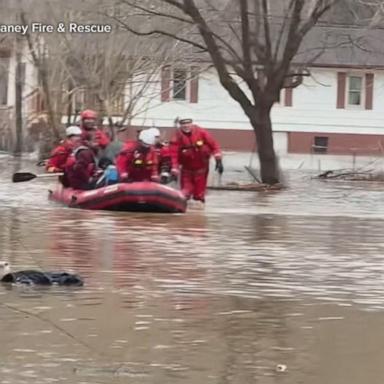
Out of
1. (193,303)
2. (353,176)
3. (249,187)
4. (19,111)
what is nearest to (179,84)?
(19,111)

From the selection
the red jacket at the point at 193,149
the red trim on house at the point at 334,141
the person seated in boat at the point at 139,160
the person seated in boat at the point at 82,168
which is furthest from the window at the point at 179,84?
the person seated in boat at the point at 139,160

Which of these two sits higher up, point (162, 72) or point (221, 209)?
point (162, 72)

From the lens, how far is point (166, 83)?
→ 48.8 m

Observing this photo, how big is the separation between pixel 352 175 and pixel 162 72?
10967mm

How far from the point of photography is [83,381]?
271 inches

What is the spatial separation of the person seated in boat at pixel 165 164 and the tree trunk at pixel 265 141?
9.57 metres

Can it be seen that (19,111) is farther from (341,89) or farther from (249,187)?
(249,187)

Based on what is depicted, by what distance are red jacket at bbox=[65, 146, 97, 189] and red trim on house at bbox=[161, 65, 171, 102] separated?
21252 mm

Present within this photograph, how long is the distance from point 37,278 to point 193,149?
1103cm

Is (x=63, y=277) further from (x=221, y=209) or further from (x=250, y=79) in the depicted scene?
(x=250, y=79)

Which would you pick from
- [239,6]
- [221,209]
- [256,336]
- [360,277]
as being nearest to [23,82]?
[239,6]

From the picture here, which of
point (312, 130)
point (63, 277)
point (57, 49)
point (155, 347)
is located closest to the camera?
point (155, 347)

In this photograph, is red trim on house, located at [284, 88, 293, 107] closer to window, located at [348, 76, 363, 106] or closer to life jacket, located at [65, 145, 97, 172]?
window, located at [348, 76, 363, 106]

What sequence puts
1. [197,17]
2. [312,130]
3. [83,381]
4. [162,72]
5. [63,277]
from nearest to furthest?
[83,381] < [63,277] < [197,17] < [162,72] < [312,130]
